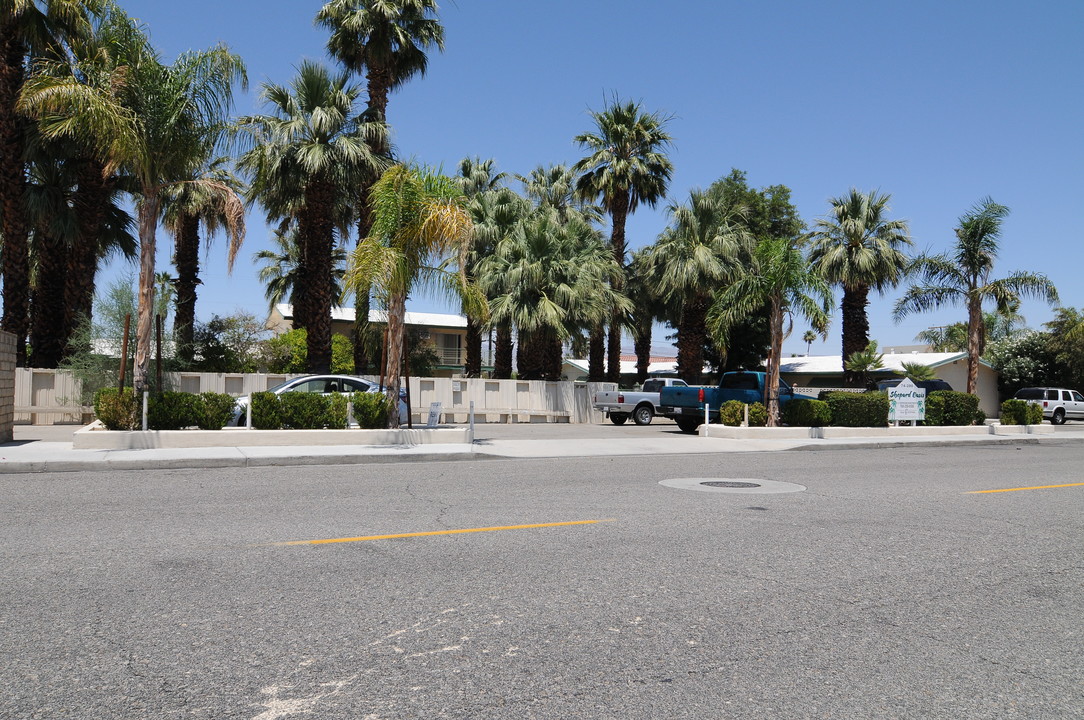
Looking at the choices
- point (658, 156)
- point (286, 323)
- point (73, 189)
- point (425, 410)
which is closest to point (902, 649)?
point (425, 410)

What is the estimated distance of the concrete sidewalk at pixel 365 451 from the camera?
1231cm

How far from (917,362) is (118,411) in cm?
4004

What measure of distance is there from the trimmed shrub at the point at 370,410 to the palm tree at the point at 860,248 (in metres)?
25.4

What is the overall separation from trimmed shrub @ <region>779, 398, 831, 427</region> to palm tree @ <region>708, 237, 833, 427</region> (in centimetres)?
69

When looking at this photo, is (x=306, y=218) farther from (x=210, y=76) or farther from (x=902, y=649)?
(x=902, y=649)

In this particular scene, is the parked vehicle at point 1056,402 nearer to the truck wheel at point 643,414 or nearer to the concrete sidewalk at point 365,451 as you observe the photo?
the concrete sidewalk at point 365,451

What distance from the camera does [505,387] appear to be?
98.3ft

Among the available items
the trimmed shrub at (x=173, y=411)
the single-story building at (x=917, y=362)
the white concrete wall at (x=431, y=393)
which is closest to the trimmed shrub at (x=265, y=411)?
the trimmed shrub at (x=173, y=411)

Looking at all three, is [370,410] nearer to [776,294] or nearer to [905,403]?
[776,294]

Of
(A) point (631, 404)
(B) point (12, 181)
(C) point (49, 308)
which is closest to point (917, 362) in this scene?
(A) point (631, 404)

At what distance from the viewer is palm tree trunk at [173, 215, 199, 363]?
2775 cm

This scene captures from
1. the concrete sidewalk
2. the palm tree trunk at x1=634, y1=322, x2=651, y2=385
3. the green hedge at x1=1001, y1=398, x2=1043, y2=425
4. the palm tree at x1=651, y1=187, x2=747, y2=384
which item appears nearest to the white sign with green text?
the concrete sidewalk

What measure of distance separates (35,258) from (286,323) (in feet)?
67.0

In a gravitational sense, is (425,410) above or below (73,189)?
below
